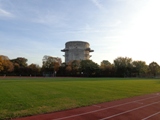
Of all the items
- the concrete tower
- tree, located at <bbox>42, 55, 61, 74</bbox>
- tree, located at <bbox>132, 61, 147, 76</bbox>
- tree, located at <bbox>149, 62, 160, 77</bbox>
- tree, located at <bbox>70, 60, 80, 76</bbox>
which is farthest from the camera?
the concrete tower

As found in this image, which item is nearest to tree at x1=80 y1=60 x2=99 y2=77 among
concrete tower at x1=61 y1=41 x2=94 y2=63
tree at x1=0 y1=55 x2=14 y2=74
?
tree at x1=0 y1=55 x2=14 y2=74

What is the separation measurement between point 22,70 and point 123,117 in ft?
268

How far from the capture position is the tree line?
8419 cm

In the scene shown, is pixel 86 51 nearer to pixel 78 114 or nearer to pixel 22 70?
pixel 22 70

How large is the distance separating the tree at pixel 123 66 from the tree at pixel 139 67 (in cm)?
239

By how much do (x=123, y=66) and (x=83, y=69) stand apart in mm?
18492

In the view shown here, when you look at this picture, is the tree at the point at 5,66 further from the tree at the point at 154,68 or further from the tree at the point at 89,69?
the tree at the point at 154,68

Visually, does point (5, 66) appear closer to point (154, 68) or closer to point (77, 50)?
point (77, 50)

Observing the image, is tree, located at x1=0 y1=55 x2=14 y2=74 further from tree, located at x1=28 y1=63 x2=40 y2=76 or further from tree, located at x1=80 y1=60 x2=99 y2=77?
tree, located at x1=80 y1=60 x2=99 y2=77

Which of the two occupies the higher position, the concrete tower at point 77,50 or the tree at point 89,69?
the concrete tower at point 77,50

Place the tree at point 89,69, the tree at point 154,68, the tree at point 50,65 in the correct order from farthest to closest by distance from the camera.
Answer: the tree at point 154,68, the tree at point 50,65, the tree at point 89,69

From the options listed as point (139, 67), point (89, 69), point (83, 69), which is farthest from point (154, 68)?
point (83, 69)

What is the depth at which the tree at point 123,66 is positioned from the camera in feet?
277

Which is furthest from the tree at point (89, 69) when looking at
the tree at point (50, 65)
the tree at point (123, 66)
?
the tree at point (50, 65)
